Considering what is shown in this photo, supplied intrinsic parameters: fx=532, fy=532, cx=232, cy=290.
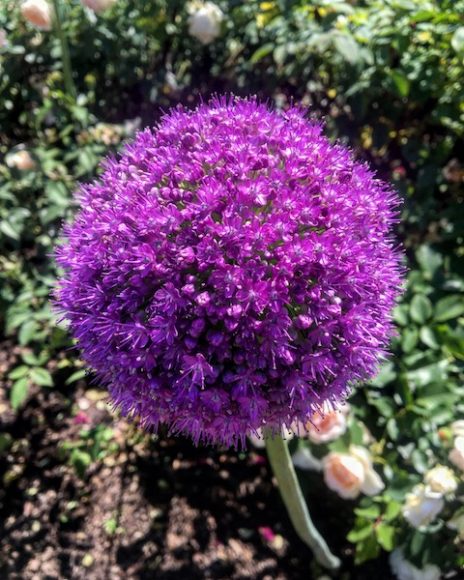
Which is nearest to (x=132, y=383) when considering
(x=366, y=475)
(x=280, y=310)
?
(x=280, y=310)

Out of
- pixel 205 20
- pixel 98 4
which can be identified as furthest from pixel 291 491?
pixel 98 4

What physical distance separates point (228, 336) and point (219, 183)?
0.82 ft

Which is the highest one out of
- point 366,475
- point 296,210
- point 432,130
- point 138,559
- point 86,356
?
point 296,210

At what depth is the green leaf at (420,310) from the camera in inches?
60.0

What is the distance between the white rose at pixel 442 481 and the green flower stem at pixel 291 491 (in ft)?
1.05

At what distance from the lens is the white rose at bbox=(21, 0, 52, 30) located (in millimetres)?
1701

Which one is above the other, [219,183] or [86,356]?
[219,183]

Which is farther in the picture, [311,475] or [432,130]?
[432,130]

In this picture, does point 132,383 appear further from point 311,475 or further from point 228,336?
point 311,475

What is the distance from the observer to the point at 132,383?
893 mm

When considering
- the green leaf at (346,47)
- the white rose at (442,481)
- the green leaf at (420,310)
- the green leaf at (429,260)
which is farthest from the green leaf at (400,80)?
the white rose at (442,481)

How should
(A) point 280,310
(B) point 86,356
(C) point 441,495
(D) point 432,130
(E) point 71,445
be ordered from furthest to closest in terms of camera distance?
(D) point 432,130, (E) point 71,445, (C) point 441,495, (B) point 86,356, (A) point 280,310

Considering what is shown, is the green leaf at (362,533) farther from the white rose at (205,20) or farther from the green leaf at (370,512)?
the white rose at (205,20)

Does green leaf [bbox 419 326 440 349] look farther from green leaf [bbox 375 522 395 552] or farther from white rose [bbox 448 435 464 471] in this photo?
green leaf [bbox 375 522 395 552]
